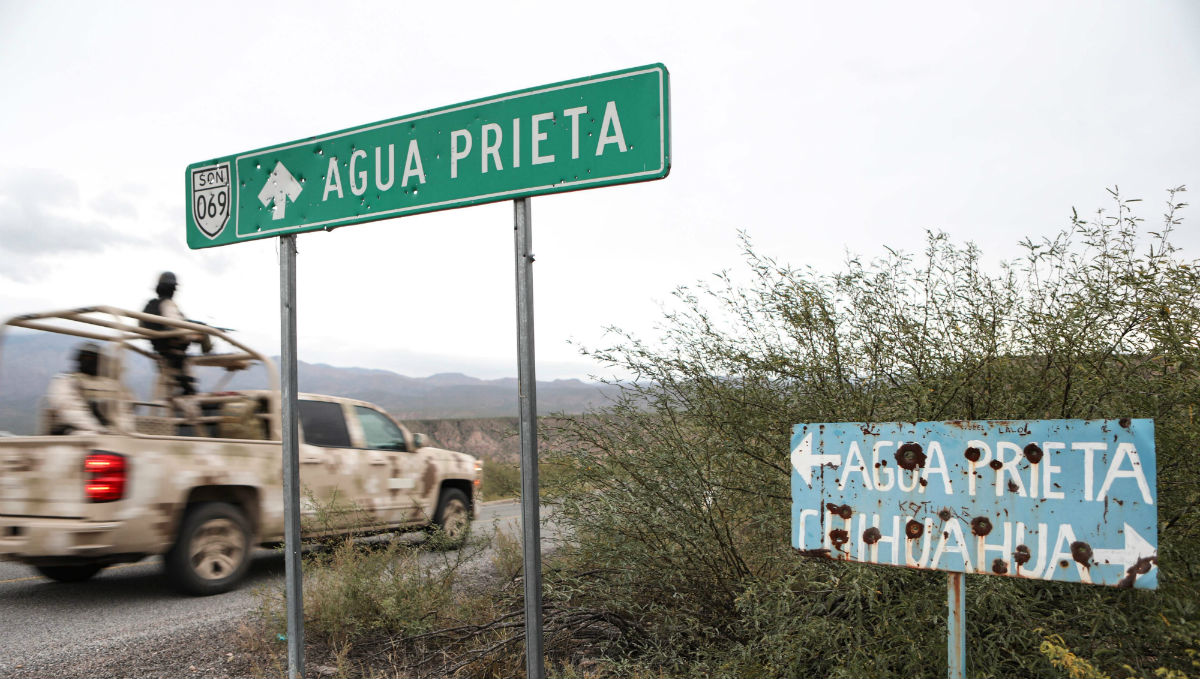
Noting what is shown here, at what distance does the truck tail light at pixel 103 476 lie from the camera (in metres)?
5.45

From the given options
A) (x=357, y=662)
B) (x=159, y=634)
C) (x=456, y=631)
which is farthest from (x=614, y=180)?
(x=159, y=634)

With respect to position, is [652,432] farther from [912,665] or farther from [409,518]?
[409,518]

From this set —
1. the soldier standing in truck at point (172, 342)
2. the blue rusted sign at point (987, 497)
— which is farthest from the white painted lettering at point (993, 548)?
the soldier standing in truck at point (172, 342)

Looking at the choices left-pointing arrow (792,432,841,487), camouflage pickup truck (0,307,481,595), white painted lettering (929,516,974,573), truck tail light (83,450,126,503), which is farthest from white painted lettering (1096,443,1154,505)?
truck tail light (83,450,126,503)

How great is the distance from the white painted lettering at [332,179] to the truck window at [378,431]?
517 cm

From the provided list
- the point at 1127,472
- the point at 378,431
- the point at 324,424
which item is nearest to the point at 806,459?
the point at 1127,472

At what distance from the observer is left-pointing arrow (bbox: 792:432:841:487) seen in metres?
2.60

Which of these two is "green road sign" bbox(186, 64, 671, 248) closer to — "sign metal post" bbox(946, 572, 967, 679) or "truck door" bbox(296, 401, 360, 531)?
"sign metal post" bbox(946, 572, 967, 679)

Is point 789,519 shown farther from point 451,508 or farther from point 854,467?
point 451,508

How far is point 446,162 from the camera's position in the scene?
10.1 ft

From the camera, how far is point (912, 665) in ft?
9.41

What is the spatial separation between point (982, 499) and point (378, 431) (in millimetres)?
7143

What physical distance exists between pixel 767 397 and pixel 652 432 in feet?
2.21

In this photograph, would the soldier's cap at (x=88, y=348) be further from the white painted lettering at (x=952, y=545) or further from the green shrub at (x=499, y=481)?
the green shrub at (x=499, y=481)
